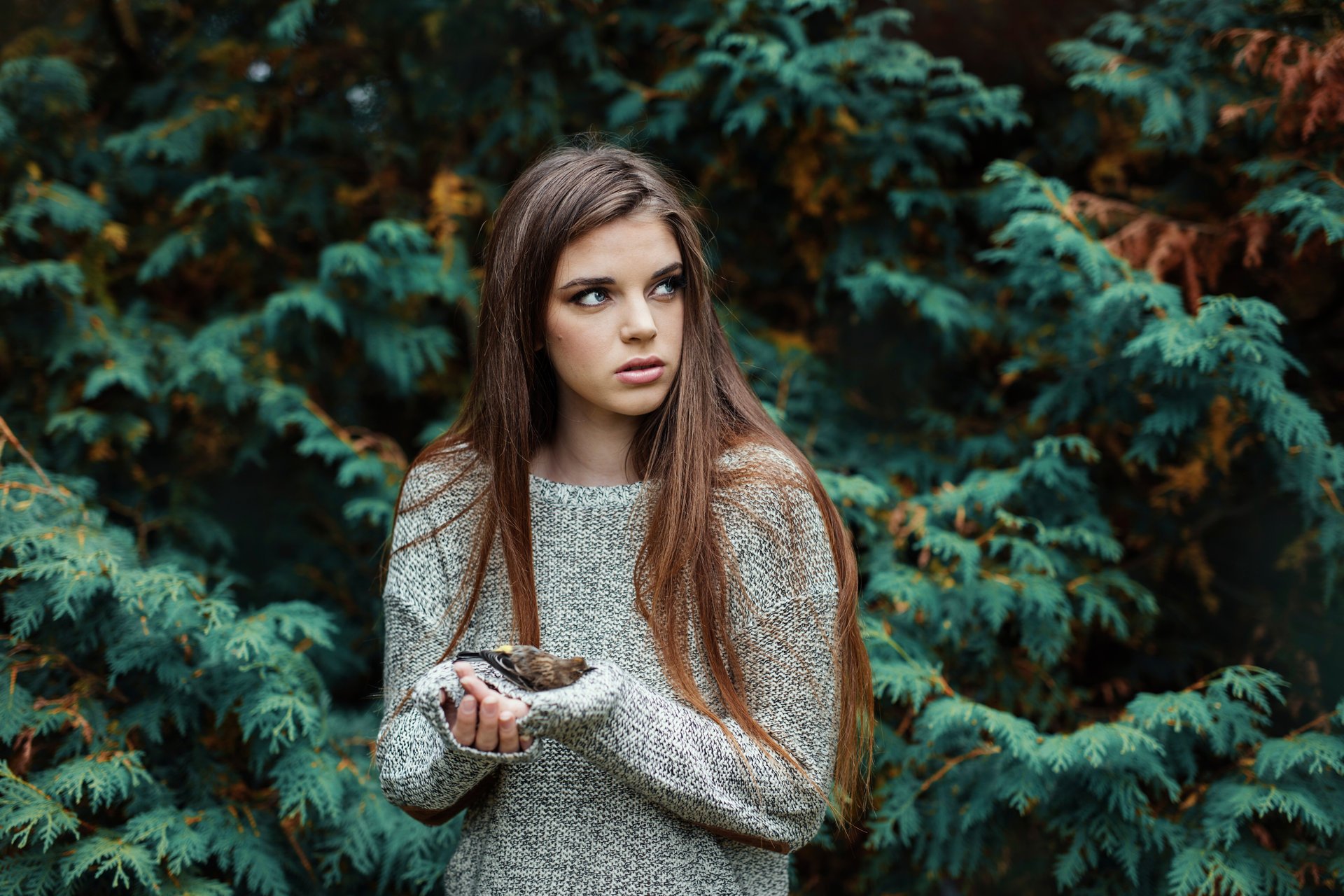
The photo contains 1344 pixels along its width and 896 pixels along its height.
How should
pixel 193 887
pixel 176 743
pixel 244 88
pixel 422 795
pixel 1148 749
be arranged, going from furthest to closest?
pixel 244 88
pixel 176 743
pixel 1148 749
pixel 193 887
pixel 422 795

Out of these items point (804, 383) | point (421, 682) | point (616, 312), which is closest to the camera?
point (421, 682)

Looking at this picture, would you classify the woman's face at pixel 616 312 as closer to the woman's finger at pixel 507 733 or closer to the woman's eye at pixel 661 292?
the woman's eye at pixel 661 292

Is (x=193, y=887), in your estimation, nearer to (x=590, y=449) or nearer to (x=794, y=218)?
(x=590, y=449)

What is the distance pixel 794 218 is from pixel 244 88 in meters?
1.63

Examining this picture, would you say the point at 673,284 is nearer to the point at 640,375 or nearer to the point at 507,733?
the point at 640,375

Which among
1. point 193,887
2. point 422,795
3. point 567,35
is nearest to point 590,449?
point 422,795

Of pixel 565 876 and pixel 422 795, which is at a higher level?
pixel 422 795

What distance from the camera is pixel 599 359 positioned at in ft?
4.85

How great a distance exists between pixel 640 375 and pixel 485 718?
21.6 inches

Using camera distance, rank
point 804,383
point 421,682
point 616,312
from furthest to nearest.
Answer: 1. point 804,383
2. point 616,312
3. point 421,682

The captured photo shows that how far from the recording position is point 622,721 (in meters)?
1.28

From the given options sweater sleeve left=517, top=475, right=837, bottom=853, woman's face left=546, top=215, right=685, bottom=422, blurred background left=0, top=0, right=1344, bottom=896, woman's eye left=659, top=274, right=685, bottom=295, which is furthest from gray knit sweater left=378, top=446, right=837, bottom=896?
blurred background left=0, top=0, right=1344, bottom=896

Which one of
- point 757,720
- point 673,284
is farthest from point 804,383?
point 757,720

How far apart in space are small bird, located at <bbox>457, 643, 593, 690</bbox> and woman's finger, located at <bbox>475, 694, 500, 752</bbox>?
2.6 inches
